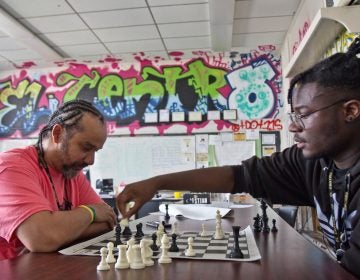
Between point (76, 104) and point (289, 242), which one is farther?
point (76, 104)

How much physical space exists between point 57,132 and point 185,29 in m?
3.22

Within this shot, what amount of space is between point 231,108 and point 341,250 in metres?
4.36

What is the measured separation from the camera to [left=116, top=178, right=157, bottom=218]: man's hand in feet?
5.01

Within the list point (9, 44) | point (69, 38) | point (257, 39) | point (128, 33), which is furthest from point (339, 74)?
point (9, 44)

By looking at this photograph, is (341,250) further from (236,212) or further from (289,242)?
(236,212)

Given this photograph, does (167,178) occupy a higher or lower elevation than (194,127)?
lower

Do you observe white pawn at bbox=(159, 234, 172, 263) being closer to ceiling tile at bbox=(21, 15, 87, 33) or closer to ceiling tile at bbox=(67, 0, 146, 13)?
ceiling tile at bbox=(67, 0, 146, 13)

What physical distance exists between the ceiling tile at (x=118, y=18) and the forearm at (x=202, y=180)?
2785 millimetres

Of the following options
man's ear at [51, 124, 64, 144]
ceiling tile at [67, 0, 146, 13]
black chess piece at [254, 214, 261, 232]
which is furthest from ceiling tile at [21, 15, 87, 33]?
black chess piece at [254, 214, 261, 232]

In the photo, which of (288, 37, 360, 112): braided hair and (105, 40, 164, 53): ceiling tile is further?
(105, 40, 164, 53): ceiling tile

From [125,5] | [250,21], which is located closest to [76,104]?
[125,5]

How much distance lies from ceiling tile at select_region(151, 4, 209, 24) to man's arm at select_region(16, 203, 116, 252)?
2982 mm

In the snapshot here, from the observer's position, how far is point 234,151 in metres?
5.43

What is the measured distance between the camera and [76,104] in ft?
5.74
